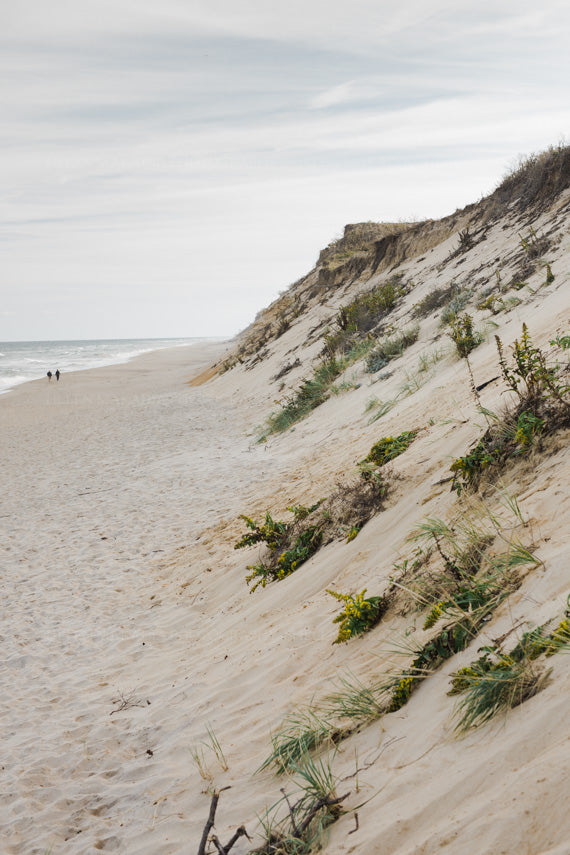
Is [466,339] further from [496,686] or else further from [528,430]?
[496,686]

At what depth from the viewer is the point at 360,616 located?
12.1 ft

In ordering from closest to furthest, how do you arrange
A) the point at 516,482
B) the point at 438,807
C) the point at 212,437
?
the point at 438,807 → the point at 516,482 → the point at 212,437

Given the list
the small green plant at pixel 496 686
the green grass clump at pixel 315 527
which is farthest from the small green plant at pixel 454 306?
the small green plant at pixel 496 686

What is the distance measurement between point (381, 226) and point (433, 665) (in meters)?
30.7

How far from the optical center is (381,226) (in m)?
31.3

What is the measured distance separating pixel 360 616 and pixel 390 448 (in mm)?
2979

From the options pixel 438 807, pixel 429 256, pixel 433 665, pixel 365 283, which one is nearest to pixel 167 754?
pixel 433 665

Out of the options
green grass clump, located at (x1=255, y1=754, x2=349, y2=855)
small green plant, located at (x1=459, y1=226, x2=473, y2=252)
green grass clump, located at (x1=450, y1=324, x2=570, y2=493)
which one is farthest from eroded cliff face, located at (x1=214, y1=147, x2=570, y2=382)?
green grass clump, located at (x1=255, y1=754, x2=349, y2=855)

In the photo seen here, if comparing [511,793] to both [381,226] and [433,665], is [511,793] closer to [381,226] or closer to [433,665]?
[433,665]

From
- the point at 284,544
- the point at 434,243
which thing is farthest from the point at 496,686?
the point at 434,243

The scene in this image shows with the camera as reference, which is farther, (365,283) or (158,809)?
(365,283)

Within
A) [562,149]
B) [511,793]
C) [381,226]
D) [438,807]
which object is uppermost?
[381,226]

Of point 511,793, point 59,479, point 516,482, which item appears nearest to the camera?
point 511,793

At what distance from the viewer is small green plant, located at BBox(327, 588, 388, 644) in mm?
3691
